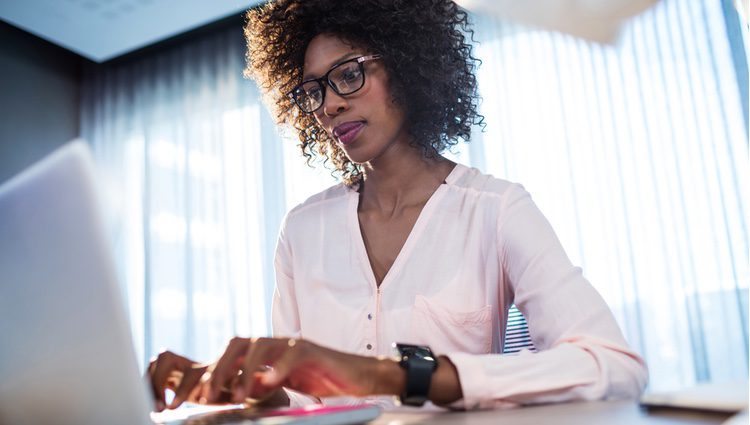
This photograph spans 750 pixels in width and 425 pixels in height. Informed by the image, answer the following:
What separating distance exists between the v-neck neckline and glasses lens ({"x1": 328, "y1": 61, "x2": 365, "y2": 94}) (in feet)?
0.85

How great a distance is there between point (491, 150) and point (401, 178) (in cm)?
195

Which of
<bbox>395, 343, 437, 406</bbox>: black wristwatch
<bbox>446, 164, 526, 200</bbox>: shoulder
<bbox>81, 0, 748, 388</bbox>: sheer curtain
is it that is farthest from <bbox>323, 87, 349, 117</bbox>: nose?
<bbox>81, 0, 748, 388</bbox>: sheer curtain

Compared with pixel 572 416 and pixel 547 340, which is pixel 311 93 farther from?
pixel 572 416

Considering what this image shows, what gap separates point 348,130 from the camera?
1431 millimetres

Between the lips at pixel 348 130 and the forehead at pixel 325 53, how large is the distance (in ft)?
0.43

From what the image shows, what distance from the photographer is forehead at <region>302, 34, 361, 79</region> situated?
4.85 ft

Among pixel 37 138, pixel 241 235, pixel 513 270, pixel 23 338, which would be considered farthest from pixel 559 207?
pixel 37 138

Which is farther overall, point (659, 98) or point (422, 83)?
point (659, 98)

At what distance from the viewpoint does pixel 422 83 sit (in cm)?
154

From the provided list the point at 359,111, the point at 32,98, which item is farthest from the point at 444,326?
the point at 32,98

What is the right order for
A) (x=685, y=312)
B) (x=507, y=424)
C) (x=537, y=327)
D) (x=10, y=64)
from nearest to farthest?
(x=507, y=424)
(x=537, y=327)
(x=685, y=312)
(x=10, y=64)

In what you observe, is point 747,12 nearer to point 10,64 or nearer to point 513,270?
point 513,270

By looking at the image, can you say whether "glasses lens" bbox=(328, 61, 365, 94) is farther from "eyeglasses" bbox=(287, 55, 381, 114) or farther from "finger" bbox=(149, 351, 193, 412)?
"finger" bbox=(149, 351, 193, 412)

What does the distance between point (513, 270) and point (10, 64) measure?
398 centimetres
